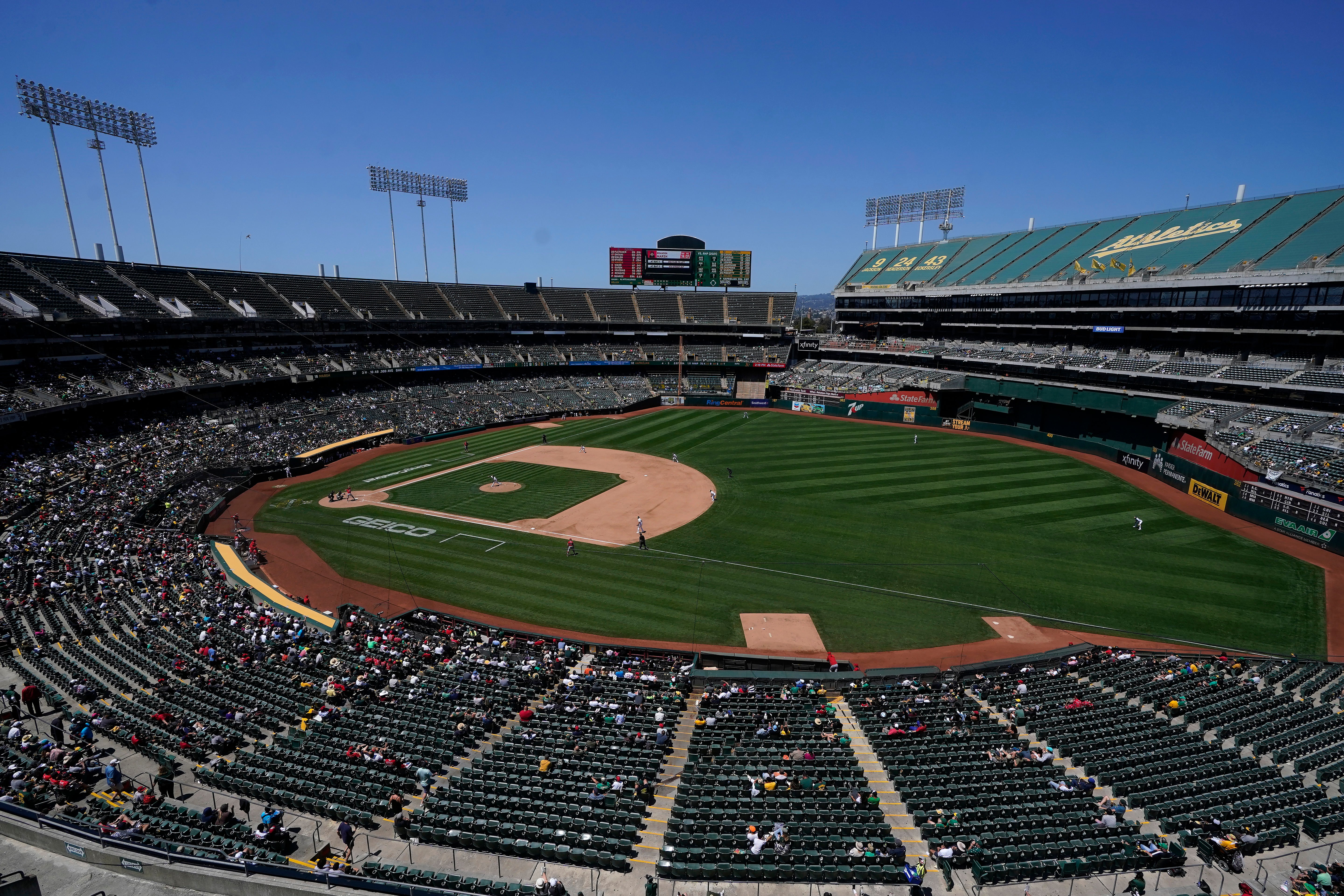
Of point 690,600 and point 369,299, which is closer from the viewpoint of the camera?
point 690,600

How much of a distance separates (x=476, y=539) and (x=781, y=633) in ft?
57.0

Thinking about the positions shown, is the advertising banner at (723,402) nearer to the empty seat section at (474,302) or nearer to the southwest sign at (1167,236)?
the empty seat section at (474,302)

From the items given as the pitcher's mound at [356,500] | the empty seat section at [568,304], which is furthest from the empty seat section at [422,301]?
the pitcher's mound at [356,500]

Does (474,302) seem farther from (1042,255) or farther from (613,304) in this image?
(1042,255)

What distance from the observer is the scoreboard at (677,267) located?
8488 cm

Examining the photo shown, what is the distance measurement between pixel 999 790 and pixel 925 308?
7028cm

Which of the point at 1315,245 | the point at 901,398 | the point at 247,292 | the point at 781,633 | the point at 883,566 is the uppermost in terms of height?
the point at 1315,245

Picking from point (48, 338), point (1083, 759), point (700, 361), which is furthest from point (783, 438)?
point (48, 338)

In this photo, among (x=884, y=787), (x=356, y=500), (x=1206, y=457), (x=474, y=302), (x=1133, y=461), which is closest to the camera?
(x=884, y=787)

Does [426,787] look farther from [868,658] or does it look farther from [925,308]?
[925,308]

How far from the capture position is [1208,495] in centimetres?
3744

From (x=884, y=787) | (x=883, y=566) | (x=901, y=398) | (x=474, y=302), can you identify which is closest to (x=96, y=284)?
(x=474, y=302)

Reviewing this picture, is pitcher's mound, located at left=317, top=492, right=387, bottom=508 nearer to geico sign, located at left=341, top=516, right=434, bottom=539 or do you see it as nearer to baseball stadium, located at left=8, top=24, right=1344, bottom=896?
baseball stadium, located at left=8, top=24, right=1344, bottom=896

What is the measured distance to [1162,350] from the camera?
51812 millimetres
